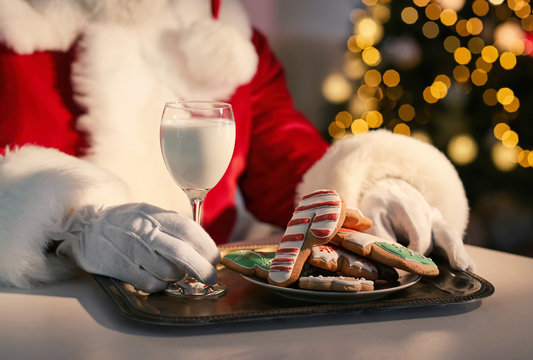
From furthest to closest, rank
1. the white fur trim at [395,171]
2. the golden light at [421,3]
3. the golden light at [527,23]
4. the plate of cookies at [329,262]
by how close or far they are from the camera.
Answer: the golden light at [421,3]
the golden light at [527,23]
the white fur trim at [395,171]
the plate of cookies at [329,262]

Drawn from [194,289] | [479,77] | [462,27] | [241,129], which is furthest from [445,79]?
[194,289]

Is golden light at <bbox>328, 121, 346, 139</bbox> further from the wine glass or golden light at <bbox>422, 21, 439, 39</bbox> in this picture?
the wine glass

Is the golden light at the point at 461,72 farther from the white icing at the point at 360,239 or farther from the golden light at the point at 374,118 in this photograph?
the white icing at the point at 360,239

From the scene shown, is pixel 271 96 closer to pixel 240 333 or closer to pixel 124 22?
pixel 124 22

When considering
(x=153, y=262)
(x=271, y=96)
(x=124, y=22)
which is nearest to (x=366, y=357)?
(x=153, y=262)

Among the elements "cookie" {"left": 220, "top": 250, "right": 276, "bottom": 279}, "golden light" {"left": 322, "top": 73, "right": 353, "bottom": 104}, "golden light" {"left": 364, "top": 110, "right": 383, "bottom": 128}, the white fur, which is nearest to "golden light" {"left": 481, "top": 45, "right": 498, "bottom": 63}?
"golden light" {"left": 364, "top": 110, "right": 383, "bottom": 128}

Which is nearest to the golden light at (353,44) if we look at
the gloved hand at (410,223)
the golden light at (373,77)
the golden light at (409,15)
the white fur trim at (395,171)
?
the golden light at (373,77)

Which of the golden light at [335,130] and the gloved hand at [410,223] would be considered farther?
the golden light at [335,130]
